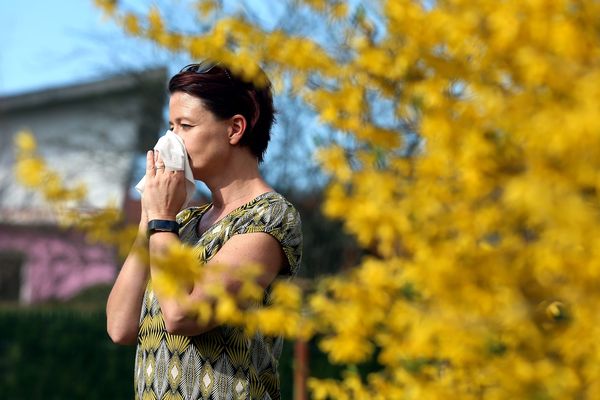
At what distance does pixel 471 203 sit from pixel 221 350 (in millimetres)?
1161

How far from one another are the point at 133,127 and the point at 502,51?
537 inches

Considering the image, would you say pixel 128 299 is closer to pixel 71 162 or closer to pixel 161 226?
pixel 161 226

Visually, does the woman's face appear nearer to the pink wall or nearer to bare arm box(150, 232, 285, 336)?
bare arm box(150, 232, 285, 336)

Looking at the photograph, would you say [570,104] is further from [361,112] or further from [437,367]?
[437,367]

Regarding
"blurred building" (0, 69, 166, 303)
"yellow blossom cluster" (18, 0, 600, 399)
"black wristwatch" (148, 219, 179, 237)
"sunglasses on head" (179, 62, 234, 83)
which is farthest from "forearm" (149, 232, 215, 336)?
"blurred building" (0, 69, 166, 303)

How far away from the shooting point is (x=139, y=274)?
9.83 feet

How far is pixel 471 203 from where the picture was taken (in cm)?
186

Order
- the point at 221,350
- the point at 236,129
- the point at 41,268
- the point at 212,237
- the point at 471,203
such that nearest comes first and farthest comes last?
the point at 471,203, the point at 221,350, the point at 212,237, the point at 236,129, the point at 41,268

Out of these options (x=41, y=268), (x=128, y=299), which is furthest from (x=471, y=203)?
(x=41, y=268)

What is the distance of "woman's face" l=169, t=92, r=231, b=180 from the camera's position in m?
3.00

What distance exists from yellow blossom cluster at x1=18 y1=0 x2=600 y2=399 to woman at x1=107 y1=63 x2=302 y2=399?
30.8 inches

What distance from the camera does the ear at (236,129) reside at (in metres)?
3.05

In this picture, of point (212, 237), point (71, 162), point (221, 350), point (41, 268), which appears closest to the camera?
point (221, 350)

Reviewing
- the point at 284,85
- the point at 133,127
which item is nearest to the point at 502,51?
the point at 284,85
